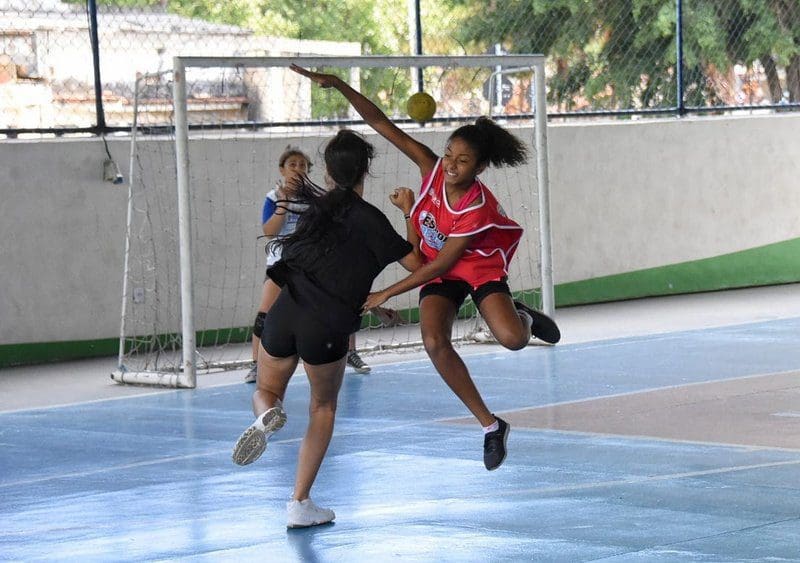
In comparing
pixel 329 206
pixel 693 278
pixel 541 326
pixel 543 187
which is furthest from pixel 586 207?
pixel 329 206

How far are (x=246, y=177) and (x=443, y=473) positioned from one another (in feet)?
23.9

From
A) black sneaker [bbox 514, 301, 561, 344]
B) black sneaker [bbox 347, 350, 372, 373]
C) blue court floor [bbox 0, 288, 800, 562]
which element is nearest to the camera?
blue court floor [bbox 0, 288, 800, 562]

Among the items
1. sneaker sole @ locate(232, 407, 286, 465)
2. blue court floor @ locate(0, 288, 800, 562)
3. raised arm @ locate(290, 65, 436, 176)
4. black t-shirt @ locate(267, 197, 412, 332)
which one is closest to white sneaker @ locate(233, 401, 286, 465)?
sneaker sole @ locate(232, 407, 286, 465)

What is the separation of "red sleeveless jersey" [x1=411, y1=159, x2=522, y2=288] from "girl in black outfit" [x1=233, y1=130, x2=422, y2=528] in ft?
3.57

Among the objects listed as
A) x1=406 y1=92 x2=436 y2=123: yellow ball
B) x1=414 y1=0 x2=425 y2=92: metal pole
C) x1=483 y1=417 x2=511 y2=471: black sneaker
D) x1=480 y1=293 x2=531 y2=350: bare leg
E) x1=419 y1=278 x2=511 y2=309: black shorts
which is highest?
x1=414 y1=0 x2=425 y2=92: metal pole

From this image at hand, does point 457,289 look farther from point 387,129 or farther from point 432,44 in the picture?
point 432,44

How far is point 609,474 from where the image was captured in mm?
8031

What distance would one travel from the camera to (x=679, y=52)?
1853 cm

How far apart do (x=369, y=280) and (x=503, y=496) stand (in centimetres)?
144

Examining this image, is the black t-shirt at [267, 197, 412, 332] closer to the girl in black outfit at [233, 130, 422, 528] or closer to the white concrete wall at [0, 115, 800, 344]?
the girl in black outfit at [233, 130, 422, 528]

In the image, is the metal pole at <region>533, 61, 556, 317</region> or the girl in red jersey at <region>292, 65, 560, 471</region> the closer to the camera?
the girl in red jersey at <region>292, 65, 560, 471</region>

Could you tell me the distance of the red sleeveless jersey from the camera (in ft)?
26.0

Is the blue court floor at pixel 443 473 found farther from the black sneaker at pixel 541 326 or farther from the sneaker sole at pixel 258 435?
the black sneaker at pixel 541 326

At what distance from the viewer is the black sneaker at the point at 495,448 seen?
7.73 m
